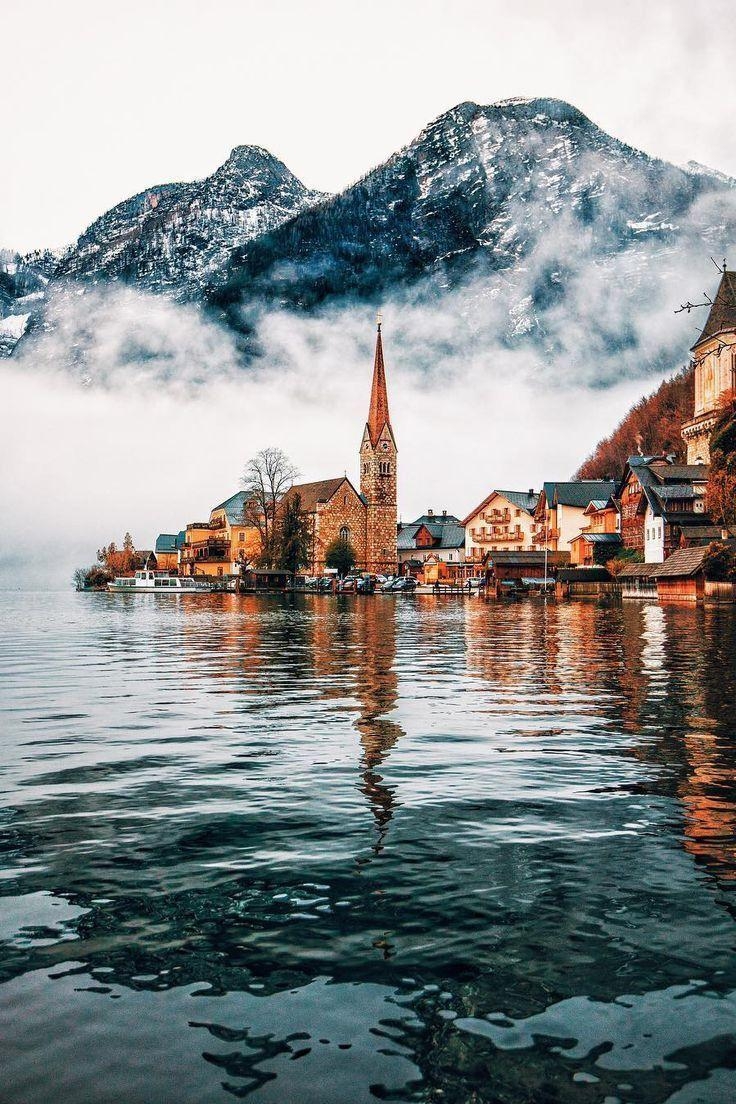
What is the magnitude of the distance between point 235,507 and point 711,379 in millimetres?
99011

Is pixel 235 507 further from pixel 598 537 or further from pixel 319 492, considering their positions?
pixel 598 537

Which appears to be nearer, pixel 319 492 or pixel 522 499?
pixel 522 499

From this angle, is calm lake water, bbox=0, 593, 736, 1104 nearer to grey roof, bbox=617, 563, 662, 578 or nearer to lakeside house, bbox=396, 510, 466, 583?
grey roof, bbox=617, 563, 662, 578

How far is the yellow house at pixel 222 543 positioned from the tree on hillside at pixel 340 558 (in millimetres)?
12807

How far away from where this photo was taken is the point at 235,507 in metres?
185

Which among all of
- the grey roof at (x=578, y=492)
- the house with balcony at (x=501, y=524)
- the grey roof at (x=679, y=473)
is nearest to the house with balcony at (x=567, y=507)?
the grey roof at (x=578, y=492)

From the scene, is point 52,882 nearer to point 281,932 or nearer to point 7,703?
point 281,932

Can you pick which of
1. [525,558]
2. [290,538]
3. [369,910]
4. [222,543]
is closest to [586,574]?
[525,558]

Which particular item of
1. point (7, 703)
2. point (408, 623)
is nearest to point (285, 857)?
point (7, 703)

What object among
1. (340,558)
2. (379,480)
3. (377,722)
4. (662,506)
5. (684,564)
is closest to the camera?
(377,722)

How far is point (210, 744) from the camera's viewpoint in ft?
44.4

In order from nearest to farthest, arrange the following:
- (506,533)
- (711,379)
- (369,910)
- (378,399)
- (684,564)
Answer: (369,910) < (684,564) < (711,379) < (506,533) < (378,399)

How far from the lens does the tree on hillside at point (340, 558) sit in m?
164

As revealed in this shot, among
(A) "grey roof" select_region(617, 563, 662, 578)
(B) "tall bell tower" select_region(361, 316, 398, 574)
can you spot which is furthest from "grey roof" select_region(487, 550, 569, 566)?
(B) "tall bell tower" select_region(361, 316, 398, 574)
